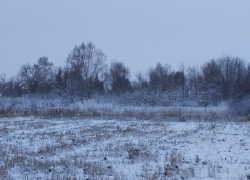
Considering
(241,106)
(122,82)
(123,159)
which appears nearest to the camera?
(123,159)

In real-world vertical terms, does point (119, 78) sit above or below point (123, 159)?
above

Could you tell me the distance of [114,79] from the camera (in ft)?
237

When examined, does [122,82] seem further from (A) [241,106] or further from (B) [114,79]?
(A) [241,106]

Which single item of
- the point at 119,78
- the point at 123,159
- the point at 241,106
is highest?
the point at 119,78

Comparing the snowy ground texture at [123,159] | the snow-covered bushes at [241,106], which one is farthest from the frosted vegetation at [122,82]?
the snowy ground texture at [123,159]

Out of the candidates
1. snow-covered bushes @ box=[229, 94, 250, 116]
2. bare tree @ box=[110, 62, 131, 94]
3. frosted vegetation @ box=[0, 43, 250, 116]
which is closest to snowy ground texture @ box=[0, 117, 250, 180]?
snow-covered bushes @ box=[229, 94, 250, 116]

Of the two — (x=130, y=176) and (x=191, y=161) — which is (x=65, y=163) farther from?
(x=191, y=161)

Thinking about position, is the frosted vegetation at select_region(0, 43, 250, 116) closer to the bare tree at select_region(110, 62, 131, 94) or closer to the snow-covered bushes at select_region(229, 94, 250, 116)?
the bare tree at select_region(110, 62, 131, 94)

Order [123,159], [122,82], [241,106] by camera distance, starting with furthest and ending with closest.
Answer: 1. [122,82]
2. [241,106]
3. [123,159]

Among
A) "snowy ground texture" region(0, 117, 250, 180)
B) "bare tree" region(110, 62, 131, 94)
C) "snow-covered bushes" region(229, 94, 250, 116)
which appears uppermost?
"bare tree" region(110, 62, 131, 94)

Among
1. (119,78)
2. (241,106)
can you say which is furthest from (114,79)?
(241,106)

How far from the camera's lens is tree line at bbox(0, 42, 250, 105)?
62.1 m

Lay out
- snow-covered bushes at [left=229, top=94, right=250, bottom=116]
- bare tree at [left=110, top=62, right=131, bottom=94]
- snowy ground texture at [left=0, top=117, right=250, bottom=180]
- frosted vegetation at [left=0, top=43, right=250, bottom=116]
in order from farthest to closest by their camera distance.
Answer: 1. bare tree at [left=110, top=62, right=131, bottom=94]
2. frosted vegetation at [left=0, top=43, right=250, bottom=116]
3. snow-covered bushes at [left=229, top=94, right=250, bottom=116]
4. snowy ground texture at [left=0, top=117, right=250, bottom=180]

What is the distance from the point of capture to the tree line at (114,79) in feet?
204
